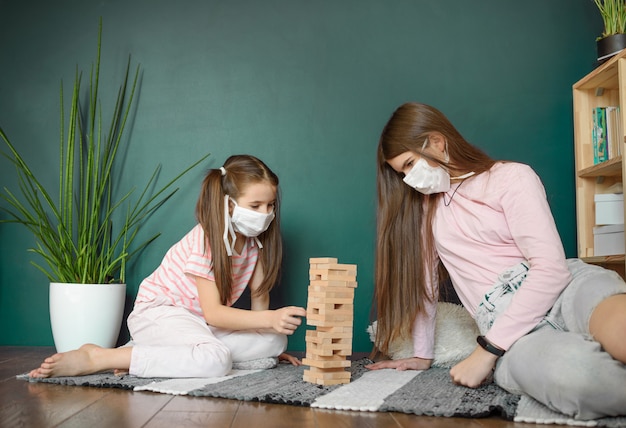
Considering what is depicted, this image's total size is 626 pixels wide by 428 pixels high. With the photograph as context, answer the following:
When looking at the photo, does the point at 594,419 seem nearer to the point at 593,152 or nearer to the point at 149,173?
the point at 593,152

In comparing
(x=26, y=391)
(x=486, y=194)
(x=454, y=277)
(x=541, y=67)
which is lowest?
(x=26, y=391)

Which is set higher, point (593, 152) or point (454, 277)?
point (593, 152)

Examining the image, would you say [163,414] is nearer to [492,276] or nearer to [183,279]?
[183,279]

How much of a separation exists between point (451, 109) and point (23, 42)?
75.9 inches

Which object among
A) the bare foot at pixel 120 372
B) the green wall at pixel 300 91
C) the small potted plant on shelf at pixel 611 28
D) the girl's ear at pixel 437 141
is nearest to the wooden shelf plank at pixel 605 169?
the green wall at pixel 300 91

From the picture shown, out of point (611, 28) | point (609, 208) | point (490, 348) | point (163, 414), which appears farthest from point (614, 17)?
point (163, 414)

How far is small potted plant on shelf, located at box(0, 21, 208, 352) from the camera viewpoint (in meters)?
2.32

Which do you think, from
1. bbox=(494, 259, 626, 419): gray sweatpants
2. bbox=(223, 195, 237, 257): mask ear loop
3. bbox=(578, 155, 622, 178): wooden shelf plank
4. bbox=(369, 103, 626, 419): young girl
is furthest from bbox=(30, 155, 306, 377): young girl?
bbox=(578, 155, 622, 178): wooden shelf plank

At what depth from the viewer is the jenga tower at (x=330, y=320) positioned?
1.61 meters

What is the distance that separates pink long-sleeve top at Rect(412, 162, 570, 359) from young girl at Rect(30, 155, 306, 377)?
54 centimetres

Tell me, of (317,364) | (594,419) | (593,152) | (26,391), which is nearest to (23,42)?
(26,391)

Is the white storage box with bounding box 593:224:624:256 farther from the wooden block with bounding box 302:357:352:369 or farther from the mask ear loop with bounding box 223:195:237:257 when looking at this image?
the mask ear loop with bounding box 223:195:237:257

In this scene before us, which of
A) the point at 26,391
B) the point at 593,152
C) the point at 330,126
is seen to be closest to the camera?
the point at 26,391

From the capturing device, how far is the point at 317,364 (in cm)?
161
